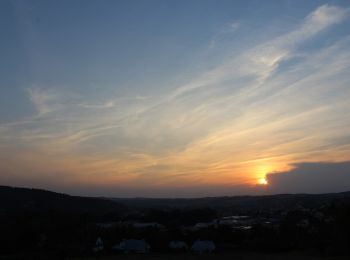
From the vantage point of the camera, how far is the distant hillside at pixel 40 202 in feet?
318

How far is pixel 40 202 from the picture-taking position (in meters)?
104

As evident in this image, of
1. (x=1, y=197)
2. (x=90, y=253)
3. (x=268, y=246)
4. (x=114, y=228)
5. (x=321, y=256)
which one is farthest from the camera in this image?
(x=1, y=197)

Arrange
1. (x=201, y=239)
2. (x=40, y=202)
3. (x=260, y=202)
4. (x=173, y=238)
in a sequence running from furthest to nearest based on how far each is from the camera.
→ (x=260, y=202)
(x=40, y=202)
(x=173, y=238)
(x=201, y=239)

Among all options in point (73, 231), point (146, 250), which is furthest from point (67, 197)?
point (146, 250)

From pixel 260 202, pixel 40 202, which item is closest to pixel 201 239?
pixel 40 202

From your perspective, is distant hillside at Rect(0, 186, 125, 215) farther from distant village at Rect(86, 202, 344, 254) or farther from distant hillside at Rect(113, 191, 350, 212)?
distant hillside at Rect(113, 191, 350, 212)

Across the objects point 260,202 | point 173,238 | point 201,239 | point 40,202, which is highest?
point 260,202

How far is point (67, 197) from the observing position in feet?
387

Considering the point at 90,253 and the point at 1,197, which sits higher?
the point at 1,197

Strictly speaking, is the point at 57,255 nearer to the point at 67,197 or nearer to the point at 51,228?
the point at 51,228

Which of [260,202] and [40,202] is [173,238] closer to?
[40,202]

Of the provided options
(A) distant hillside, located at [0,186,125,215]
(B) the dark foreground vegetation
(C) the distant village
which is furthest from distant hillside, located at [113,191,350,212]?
(C) the distant village

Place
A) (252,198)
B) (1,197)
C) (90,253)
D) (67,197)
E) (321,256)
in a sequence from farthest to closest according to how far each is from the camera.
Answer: (252,198) → (67,197) → (1,197) → (90,253) → (321,256)

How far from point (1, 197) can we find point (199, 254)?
6119cm
